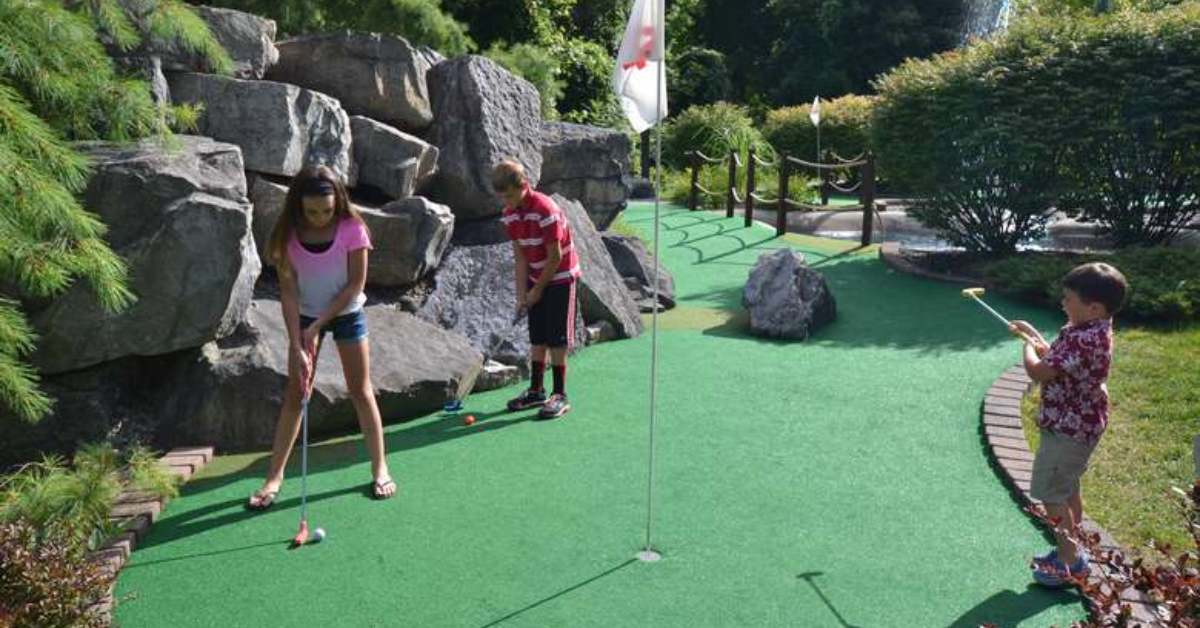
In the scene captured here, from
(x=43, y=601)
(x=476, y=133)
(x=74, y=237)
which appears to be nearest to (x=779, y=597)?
(x=43, y=601)

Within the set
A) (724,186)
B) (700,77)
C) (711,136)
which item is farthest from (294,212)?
(700,77)

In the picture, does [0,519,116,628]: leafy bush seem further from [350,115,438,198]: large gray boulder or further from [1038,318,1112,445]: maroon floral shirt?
[350,115,438,198]: large gray boulder

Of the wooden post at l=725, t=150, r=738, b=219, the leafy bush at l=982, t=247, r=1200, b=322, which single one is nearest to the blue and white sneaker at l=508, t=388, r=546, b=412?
the leafy bush at l=982, t=247, r=1200, b=322

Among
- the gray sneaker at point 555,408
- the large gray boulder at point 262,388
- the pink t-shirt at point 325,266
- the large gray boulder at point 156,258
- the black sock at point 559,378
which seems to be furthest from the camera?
the black sock at point 559,378

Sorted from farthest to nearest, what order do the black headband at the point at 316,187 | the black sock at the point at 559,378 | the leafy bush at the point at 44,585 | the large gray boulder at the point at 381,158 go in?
1. the large gray boulder at the point at 381,158
2. the black sock at the point at 559,378
3. the black headband at the point at 316,187
4. the leafy bush at the point at 44,585

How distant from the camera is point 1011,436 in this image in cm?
530

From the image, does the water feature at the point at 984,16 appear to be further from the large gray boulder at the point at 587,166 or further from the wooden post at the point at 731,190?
the large gray boulder at the point at 587,166

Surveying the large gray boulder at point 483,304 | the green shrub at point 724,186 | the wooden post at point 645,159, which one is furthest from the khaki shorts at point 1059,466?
the wooden post at point 645,159

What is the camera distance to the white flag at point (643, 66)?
4.12 metres

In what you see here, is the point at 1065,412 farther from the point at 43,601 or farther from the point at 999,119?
the point at 999,119

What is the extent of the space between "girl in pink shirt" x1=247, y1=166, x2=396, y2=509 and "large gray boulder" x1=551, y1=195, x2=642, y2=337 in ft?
10.1

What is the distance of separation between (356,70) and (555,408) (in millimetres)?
2934

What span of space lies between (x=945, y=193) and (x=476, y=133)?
4588mm

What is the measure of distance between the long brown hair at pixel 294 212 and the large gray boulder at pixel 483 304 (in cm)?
217
